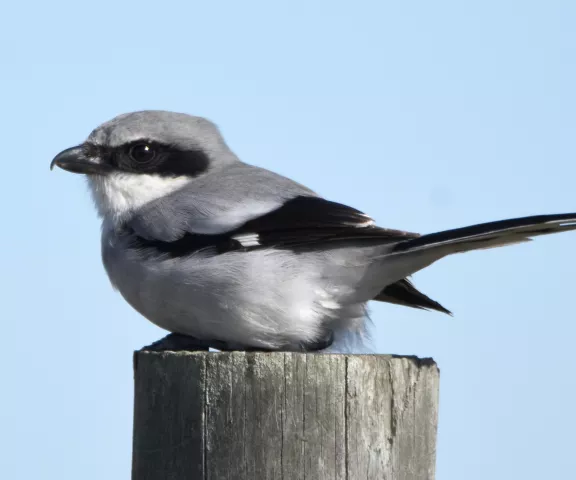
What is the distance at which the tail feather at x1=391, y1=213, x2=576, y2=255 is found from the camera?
3.74 metres

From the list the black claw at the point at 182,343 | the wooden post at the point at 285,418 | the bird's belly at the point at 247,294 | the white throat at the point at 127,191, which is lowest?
the wooden post at the point at 285,418

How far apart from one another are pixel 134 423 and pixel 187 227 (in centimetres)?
127

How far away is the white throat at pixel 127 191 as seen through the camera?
482 cm

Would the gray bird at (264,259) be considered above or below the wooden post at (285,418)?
above

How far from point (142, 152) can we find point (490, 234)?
7.35 ft

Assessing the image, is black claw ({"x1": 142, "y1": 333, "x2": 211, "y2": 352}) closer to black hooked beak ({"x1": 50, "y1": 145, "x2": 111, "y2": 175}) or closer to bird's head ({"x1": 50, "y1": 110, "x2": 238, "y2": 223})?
bird's head ({"x1": 50, "y1": 110, "x2": 238, "y2": 223})

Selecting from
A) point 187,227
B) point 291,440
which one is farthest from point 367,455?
point 187,227

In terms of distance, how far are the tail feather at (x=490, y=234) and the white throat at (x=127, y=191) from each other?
4.90ft

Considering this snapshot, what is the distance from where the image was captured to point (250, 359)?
9.93 feet

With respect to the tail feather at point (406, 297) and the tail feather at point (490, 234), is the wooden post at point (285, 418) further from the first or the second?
the tail feather at point (406, 297)

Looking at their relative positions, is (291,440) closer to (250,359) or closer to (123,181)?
(250,359)

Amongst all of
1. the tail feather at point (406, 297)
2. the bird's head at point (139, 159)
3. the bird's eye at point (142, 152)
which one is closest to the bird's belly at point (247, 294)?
the tail feather at point (406, 297)

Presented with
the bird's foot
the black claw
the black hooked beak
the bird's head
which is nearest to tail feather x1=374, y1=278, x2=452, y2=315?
the bird's foot

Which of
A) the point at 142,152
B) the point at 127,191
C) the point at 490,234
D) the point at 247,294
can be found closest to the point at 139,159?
the point at 142,152
